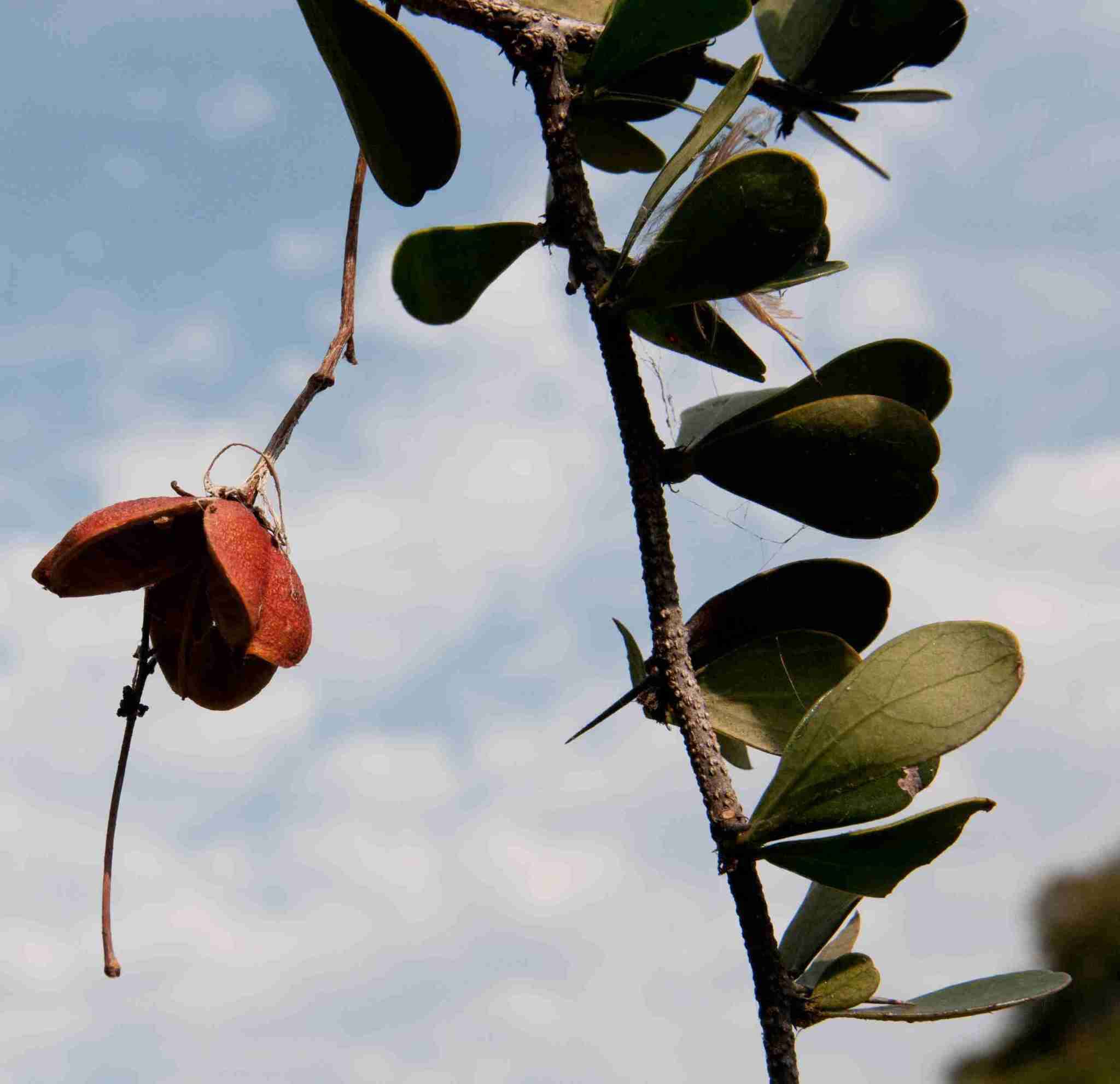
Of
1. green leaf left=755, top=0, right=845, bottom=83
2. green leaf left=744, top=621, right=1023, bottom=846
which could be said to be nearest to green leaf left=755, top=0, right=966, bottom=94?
green leaf left=755, top=0, right=845, bottom=83

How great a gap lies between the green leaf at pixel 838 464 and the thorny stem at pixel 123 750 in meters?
0.44

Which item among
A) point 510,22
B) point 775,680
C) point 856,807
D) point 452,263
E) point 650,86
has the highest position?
point 650,86

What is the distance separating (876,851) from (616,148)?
746 mm

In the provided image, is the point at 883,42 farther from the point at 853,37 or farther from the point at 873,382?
the point at 873,382

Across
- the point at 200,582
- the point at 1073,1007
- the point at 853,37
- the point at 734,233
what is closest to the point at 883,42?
the point at 853,37

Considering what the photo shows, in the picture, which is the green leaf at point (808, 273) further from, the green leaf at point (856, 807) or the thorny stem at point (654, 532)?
the green leaf at point (856, 807)

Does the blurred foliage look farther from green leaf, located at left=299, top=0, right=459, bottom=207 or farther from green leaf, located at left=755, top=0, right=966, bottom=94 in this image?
green leaf, located at left=299, top=0, right=459, bottom=207

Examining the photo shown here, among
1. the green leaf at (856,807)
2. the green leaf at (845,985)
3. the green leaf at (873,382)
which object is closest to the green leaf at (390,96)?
the green leaf at (873,382)

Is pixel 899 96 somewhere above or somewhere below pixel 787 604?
above

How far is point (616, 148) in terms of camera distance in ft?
3.68

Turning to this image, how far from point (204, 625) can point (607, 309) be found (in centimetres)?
40

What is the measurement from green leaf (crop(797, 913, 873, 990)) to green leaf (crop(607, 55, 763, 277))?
493 millimetres

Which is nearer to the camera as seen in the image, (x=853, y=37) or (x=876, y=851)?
(x=876, y=851)

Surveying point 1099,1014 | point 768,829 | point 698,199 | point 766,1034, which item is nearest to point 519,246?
A: point 698,199
